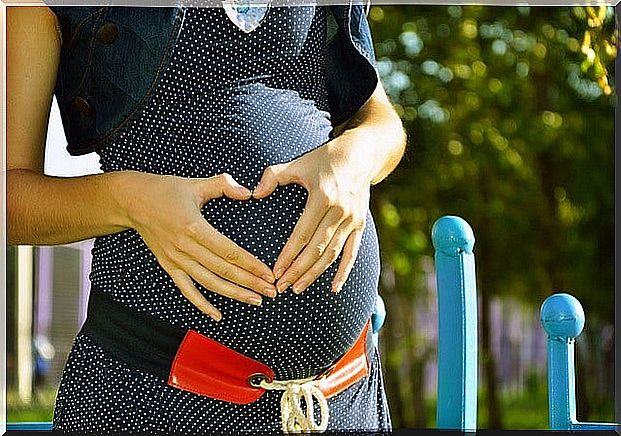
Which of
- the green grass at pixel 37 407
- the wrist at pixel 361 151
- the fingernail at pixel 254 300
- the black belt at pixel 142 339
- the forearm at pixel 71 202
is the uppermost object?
the wrist at pixel 361 151

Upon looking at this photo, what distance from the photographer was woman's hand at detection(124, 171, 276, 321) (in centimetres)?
68

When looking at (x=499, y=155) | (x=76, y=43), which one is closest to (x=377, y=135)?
(x=76, y=43)

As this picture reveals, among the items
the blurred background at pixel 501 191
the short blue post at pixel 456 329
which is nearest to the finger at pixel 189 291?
the short blue post at pixel 456 329

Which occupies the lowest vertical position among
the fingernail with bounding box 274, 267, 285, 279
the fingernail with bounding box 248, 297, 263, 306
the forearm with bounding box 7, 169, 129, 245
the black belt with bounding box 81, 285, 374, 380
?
the black belt with bounding box 81, 285, 374, 380

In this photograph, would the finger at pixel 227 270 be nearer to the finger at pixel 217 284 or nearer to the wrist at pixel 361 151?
the finger at pixel 217 284

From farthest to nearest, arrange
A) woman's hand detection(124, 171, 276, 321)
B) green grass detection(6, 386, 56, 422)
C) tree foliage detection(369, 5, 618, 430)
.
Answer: tree foliage detection(369, 5, 618, 430), green grass detection(6, 386, 56, 422), woman's hand detection(124, 171, 276, 321)

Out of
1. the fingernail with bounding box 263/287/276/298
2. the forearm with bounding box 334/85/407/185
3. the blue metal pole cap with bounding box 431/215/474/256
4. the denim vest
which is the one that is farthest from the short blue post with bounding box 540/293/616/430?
the denim vest

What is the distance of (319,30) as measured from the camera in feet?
2.47

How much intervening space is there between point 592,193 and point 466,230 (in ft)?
7.28

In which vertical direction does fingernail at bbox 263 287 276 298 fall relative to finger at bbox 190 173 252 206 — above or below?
below

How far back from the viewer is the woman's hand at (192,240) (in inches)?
26.6

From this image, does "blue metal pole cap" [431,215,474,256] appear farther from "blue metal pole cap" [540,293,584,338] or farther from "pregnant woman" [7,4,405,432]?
"pregnant woman" [7,4,405,432]

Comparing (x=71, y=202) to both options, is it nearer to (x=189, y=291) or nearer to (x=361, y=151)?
(x=189, y=291)

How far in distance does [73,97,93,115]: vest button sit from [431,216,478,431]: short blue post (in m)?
0.44
